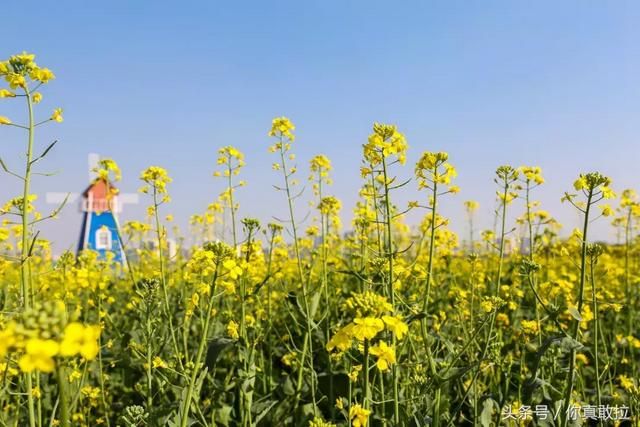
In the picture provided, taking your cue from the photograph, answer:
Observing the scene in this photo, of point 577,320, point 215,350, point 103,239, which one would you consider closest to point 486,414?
point 577,320

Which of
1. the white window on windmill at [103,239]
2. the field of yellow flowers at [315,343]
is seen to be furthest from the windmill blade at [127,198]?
the field of yellow flowers at [315,343]

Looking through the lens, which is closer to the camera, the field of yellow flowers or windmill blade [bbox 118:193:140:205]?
the field of yellow flowers

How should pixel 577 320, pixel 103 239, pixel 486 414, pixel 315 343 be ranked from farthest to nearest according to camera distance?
pixel 103 239
pixel 315 343
pixel 486 414
pixel 577 320

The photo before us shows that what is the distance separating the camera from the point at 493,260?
25.0 ft

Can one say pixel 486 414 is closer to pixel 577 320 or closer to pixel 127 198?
pixel 577 320

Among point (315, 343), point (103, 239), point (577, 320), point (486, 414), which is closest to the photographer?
point (577, 320)

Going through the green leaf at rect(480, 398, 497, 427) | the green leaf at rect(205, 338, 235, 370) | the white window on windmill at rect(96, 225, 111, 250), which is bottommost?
the green leaf at rect(480, 398, 497, 427)

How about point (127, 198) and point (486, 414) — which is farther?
point (127, 198)

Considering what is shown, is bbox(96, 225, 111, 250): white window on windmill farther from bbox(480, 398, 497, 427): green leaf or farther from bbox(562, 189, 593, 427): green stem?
bbox(562, 189, 593, 427): green stem

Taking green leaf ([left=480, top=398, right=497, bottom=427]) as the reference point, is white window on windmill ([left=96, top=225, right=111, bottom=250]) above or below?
above

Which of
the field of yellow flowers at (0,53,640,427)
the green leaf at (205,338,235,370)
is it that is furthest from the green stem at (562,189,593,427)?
the green leaf at (205,338,235,370)

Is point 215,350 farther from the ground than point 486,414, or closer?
farther from the ground

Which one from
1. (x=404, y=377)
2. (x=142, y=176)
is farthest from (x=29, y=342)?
(x=142, y=176)

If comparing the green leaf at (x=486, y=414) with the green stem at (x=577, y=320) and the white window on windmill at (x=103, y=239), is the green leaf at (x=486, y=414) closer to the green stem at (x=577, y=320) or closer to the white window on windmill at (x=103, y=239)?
the green stem at (x=577, y=320)
